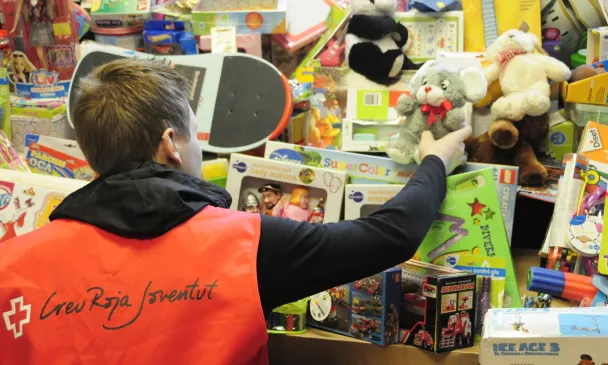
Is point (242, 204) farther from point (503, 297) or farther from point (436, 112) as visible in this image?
point (503, 297)

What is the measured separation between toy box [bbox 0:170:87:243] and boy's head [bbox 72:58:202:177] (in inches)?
20.9

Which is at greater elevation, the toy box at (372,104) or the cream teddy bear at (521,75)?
the cream teddy bear at (521,75)

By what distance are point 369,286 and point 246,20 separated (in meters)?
0.94

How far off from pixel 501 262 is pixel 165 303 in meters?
0.71

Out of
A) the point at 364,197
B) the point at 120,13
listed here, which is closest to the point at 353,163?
the point at 364,197

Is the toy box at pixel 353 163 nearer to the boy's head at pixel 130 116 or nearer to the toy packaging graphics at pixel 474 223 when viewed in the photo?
the toy packaging graphics at pixel 474 223

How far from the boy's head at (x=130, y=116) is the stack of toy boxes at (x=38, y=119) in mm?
884

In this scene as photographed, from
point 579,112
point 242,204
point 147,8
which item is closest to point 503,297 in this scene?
point 579,112

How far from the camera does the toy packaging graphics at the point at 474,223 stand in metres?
1.35

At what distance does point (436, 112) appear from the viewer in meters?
1.44

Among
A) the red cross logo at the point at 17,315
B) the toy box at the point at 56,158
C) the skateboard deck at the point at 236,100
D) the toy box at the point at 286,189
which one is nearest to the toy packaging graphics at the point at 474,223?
the toy box at the point at 286,189

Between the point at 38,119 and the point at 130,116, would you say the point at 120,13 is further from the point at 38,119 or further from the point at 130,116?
the point at 130,116

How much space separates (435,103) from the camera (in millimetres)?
1428

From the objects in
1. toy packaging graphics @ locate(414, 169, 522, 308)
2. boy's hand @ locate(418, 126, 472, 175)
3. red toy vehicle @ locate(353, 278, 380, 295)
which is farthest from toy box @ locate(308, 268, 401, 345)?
boy's hand @ locate(418, 126, 472, 175)
